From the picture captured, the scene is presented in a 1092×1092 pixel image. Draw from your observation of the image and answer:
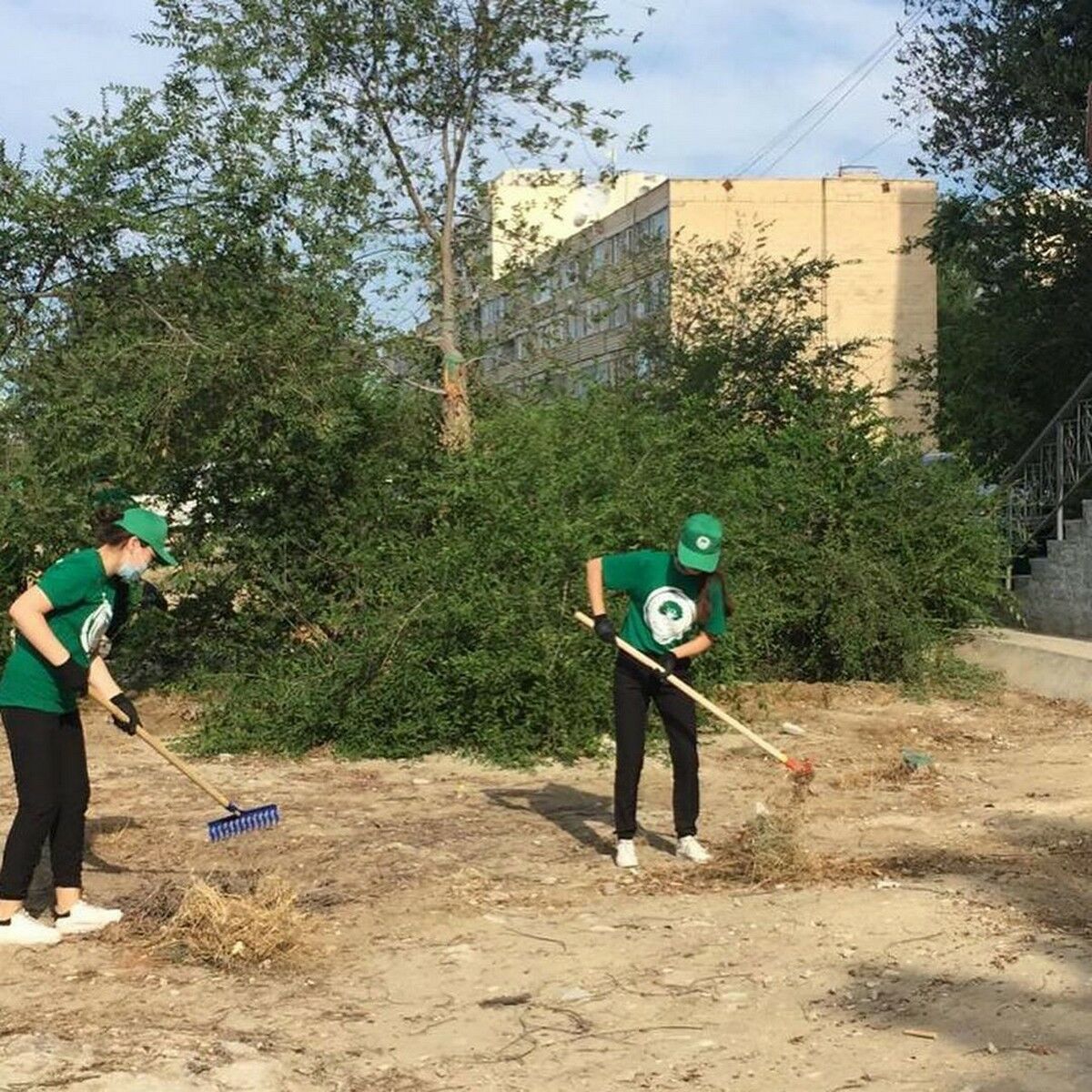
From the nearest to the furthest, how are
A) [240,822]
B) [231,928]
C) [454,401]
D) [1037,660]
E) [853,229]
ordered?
[231,928] → [240,822] → [1037,660] → [454,401] → [853,229]

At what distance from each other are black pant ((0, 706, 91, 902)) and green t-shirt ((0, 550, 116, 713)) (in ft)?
0.21

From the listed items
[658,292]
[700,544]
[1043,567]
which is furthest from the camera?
[658,292]

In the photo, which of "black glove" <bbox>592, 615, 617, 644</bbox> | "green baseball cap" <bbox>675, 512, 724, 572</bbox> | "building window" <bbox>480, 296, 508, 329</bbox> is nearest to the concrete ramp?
"building window" <bbox>480, 296, 508, 329</bbox>

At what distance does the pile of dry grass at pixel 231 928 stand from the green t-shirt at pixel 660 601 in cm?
204

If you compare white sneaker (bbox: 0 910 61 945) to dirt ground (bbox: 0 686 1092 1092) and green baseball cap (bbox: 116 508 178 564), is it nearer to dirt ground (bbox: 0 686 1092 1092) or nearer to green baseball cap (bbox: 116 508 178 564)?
dirt ground (bbox: 0 686 1092 1092)

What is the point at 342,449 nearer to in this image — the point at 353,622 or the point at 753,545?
the point at 353,622

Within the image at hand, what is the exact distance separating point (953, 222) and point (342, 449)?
954 centimetres

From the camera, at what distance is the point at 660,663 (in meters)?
6.52

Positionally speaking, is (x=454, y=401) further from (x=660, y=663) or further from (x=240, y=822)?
(x=240, y=822)

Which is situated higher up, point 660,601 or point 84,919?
point 660,601

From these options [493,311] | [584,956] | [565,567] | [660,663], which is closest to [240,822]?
[584,956]

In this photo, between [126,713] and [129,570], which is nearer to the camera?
[129,570]

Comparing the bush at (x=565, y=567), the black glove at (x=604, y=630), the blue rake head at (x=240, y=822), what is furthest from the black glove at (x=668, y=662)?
the bush at (x=565, y=567)

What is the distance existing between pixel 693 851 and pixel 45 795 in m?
2.88
